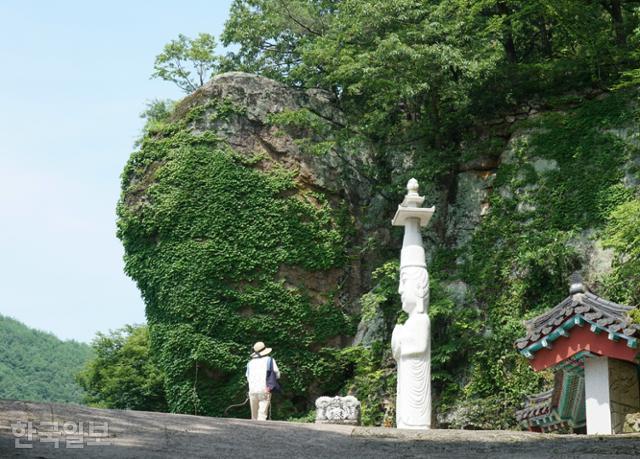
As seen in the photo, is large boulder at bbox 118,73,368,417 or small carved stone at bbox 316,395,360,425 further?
large boulder at bbox 118,73,368,417

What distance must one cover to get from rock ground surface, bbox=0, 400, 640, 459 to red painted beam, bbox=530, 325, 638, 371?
155 inches

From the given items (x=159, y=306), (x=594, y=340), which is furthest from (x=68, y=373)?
(x=594, y=340)

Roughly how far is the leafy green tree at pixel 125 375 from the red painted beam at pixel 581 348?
16545 mm

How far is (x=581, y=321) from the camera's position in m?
11.2

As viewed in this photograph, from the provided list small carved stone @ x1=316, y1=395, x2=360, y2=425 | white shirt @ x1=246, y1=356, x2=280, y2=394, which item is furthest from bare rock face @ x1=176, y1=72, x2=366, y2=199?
small carved stone @ x1=316, y1=395, x2=360, y2=425

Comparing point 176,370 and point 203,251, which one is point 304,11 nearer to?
point 203,251

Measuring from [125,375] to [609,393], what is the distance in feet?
63.8

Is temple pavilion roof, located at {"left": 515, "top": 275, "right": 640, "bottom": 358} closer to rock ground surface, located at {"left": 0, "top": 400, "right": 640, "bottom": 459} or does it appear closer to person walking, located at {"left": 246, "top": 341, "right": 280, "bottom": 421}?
person walking, located at {"left": 246, "top": 341, "right": 280, "bottom": 421}

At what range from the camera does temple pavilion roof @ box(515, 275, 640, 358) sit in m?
10.8

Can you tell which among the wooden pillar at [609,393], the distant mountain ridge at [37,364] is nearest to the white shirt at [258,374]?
the wooden pillar at [609,393]

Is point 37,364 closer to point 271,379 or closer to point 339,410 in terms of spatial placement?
point 271,379

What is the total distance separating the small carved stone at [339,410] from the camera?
12406 millimetres

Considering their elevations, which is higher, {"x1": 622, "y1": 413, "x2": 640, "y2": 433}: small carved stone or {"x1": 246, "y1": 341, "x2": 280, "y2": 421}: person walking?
{"x1": 246, "y1": 341, "x2": 280, "y2": 421}: person walking

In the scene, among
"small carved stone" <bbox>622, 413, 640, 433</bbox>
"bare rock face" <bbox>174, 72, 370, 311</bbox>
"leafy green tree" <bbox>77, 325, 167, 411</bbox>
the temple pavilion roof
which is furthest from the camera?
"leafy green tree" <bbox>77, 325, 167, 411</bbox>
